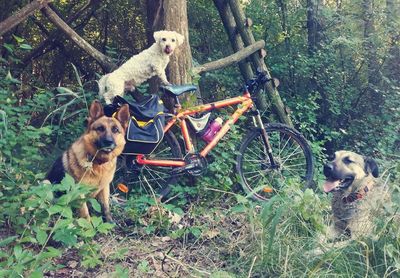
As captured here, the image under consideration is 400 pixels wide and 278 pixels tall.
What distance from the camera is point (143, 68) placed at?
18.3ft

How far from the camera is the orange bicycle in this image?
560cm

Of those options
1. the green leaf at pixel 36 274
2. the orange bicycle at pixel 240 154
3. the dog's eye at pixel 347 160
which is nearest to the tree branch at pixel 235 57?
the orange bicycle at pixel 240 154

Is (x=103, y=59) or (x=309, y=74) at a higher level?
(x=103, y=59)

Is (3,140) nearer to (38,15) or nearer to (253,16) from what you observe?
(38,15)

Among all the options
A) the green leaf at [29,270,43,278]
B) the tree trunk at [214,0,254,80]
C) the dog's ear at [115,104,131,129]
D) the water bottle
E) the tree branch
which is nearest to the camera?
the green leaf at [29,270,43,278]

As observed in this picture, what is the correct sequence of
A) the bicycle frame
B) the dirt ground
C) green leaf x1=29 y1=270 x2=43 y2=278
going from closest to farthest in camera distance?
1. green leaf x1=29 y1=270 x2=43 y2=278
2. the dirt ground
3. the bicycle frame

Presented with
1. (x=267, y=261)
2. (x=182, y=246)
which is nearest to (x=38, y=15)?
(x=182, y=246)

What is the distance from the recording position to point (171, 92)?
5.45 metres

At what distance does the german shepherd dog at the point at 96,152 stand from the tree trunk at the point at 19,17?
1469 millimetres

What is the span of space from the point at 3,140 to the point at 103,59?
1.90 m

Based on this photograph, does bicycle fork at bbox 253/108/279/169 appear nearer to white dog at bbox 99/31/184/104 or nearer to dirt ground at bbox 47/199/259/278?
white dog at bbox 99/31/184/104

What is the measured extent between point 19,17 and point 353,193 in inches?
147

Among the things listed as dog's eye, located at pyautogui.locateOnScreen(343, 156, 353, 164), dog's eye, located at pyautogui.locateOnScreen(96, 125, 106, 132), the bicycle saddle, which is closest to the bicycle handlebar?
the bicycle saddle

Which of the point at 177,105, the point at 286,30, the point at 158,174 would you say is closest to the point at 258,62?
the point at 286,30
